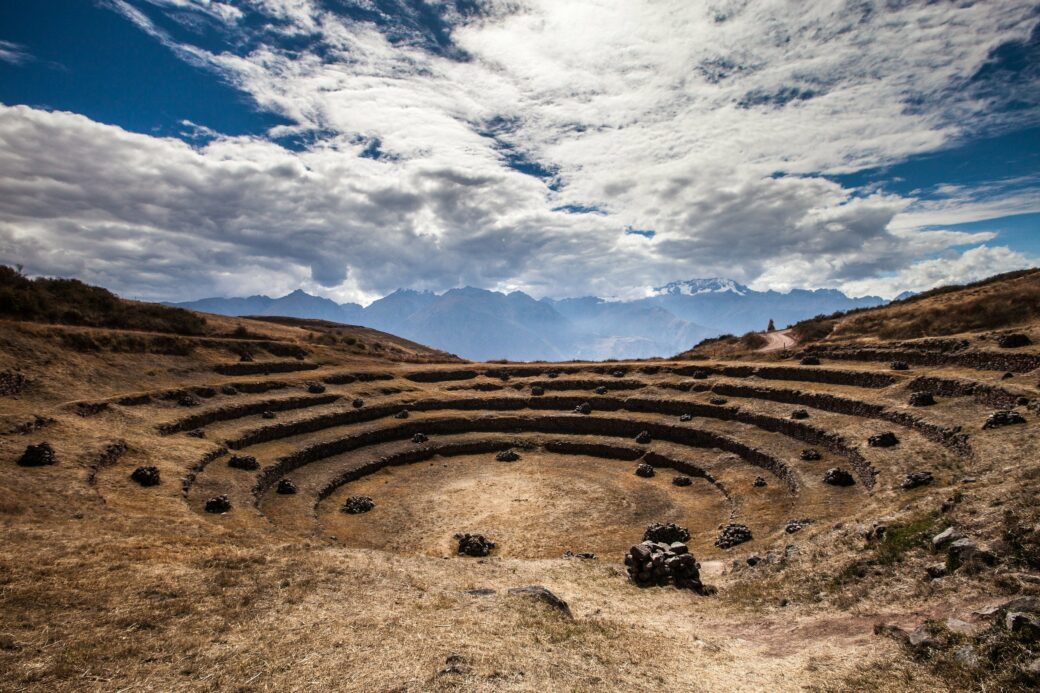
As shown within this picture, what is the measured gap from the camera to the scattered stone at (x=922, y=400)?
115 feet

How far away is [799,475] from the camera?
3328 centimetres

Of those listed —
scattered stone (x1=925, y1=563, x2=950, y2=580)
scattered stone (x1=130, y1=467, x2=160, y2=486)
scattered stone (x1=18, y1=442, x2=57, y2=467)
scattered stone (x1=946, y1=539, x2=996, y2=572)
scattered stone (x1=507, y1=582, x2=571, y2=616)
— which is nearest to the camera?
scattered stone (x1=946, y1=539, x2=996, y2=572)

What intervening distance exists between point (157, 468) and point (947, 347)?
207 feet

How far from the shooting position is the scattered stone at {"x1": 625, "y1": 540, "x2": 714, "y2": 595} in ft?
68.7

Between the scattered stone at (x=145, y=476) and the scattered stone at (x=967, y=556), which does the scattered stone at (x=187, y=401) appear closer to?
the scattered stone at (x=145, y=476)

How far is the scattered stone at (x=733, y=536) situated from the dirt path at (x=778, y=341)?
149 ft

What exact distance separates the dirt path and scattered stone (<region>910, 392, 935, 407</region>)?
31.5 meters

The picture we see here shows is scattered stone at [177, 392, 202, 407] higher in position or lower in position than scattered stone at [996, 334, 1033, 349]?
lower

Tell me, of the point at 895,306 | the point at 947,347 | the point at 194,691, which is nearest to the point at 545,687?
the point at 194,691

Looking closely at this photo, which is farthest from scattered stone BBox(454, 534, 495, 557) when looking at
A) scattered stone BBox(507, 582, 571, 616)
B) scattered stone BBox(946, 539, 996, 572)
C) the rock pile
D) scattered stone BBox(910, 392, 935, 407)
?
scattered stone BBox(910, 392, 935, 407)

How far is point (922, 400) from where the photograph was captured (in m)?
35.0

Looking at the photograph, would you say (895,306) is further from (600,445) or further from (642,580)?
(642,580)

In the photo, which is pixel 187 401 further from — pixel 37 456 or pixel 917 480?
pixel 917 480

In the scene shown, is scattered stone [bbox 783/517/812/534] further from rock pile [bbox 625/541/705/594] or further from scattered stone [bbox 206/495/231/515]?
scattered stone [bbox 206/495/231/515]
